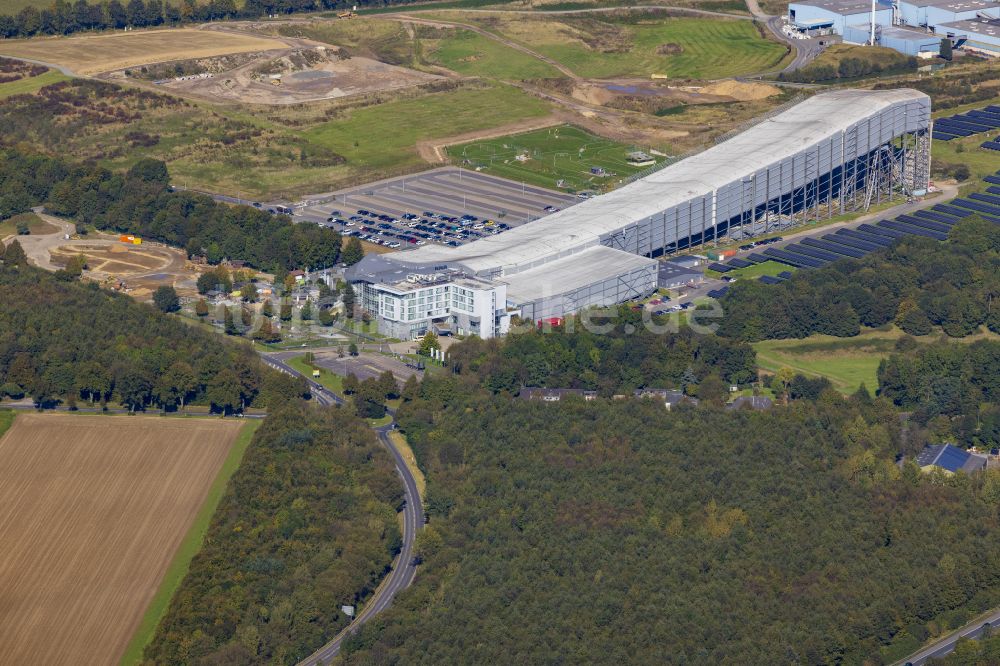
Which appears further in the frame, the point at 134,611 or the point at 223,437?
the point at 223,437

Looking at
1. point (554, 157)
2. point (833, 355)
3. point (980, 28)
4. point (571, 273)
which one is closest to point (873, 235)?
point (833, 355)

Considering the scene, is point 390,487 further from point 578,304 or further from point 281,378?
point 578,304

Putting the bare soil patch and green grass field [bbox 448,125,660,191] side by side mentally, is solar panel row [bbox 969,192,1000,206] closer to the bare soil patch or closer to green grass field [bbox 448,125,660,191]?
green grass field [bbox 448,125,660,191]

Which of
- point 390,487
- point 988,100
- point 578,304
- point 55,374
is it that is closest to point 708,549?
point 390,487

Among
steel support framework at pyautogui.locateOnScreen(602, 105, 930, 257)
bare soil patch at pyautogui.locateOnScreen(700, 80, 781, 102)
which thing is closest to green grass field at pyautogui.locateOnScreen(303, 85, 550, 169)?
bare soil patch at pyautogui.locateOnScreen(700, 80, 781, 102)

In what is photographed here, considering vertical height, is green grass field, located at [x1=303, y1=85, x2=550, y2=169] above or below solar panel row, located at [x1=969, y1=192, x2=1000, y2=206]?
above
